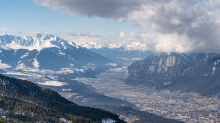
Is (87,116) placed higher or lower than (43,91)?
lower

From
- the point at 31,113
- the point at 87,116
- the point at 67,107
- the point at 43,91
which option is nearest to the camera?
the point at 31,113

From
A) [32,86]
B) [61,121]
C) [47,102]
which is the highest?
[32,86]

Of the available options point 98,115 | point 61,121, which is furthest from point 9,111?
point 98,115

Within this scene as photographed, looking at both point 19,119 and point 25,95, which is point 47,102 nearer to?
point 25,95

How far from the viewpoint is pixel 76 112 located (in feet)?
490

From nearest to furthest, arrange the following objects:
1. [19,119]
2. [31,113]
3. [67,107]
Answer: [19,119] → [31,113] → [67,107]

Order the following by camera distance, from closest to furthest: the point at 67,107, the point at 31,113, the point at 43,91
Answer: the point at 31,113, the point at 67,107, the point at 43,91

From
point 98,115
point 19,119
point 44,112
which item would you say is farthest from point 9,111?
point 98,115

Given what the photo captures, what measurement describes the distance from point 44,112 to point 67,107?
101 ft

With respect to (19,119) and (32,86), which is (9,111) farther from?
(32,86)

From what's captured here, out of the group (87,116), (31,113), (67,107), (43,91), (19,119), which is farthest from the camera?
(43,91)

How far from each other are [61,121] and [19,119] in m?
20.9

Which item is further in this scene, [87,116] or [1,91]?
[1,91]

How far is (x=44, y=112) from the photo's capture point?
416 feet
